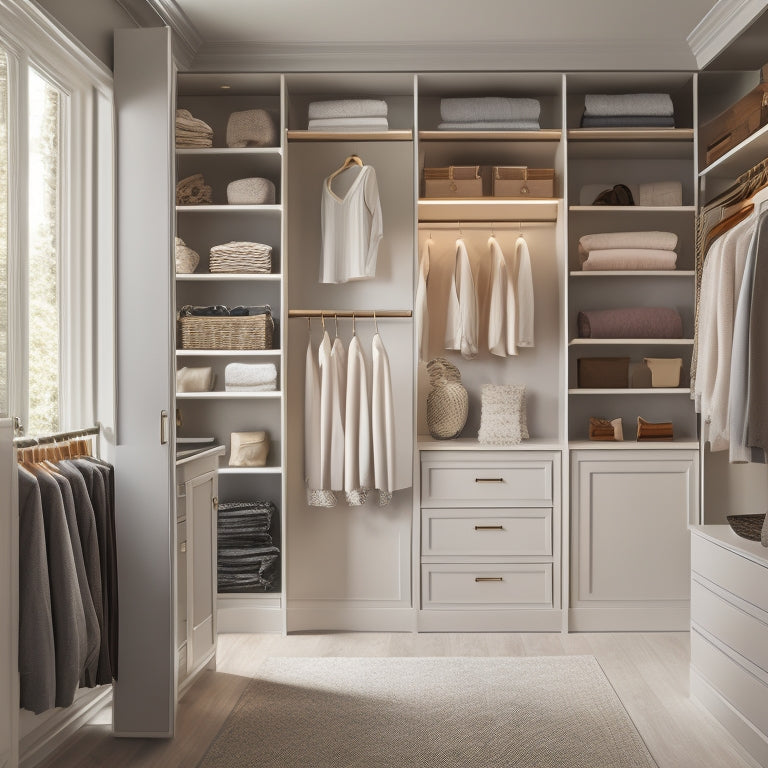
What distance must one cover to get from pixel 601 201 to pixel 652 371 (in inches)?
34.4

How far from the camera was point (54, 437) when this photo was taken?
7.97 ft

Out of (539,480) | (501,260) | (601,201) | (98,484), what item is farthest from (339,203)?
(98,484)

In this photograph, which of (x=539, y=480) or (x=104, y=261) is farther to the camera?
(x=539, y=480)

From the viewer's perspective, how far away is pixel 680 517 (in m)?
3.95

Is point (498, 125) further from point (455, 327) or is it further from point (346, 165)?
point (455, 327)

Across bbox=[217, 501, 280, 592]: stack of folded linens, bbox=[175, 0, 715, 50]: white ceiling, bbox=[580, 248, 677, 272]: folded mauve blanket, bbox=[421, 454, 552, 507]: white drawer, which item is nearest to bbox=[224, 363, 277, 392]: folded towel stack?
bbox=[217, 501, 280, 592]: stack of folded linens

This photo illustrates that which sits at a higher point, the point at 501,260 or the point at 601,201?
the point at 601,201

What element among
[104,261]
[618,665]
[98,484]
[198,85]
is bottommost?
[618,665]

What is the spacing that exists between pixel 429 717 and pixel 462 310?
6.29 feet

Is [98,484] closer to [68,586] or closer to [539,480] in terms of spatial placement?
[68,586]

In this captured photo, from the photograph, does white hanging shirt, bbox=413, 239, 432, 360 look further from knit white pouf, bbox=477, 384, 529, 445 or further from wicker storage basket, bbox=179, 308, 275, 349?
wicker storage basket, bbox=179, 308, 275, 349

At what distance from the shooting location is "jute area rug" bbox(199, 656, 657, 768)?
102 inches

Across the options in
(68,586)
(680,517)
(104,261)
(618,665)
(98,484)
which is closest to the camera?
(68,586)

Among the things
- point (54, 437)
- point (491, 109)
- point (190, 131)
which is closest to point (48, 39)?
point (54, 437)
